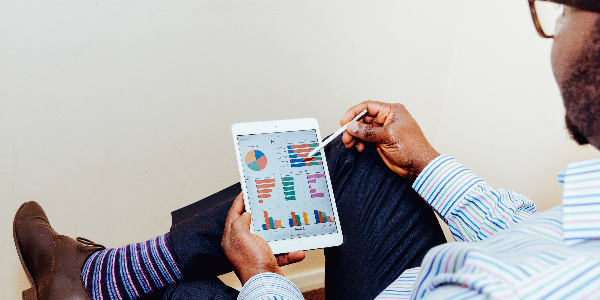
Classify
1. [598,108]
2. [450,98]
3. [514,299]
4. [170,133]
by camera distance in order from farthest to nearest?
[450,98] → [170,133] → [598,108] → [514,299]

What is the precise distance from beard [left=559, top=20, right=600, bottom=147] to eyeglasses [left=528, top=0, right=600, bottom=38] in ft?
0.08

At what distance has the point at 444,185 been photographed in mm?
812

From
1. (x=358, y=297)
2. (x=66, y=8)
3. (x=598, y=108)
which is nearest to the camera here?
(x=598, y=108)

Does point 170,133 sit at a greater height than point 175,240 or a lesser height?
greater

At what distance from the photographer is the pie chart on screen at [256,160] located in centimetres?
85

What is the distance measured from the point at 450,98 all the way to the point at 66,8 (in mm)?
933

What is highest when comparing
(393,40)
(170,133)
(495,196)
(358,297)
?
(393,40)

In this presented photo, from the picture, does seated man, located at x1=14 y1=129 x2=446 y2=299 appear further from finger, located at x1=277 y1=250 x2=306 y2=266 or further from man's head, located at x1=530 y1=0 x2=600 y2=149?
man's head, located at x1=530 y1=0 x2=600 y2=149

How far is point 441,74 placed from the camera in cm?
130

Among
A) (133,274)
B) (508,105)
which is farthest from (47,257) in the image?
(508,105)

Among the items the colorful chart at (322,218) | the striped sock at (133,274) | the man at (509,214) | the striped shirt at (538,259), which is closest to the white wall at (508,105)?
the man at (509,214)

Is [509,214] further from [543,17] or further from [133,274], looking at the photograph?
[133,274]

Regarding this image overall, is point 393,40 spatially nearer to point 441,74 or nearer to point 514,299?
point 441,74

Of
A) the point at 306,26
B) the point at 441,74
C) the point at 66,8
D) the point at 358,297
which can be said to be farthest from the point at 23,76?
the point at 441,74
